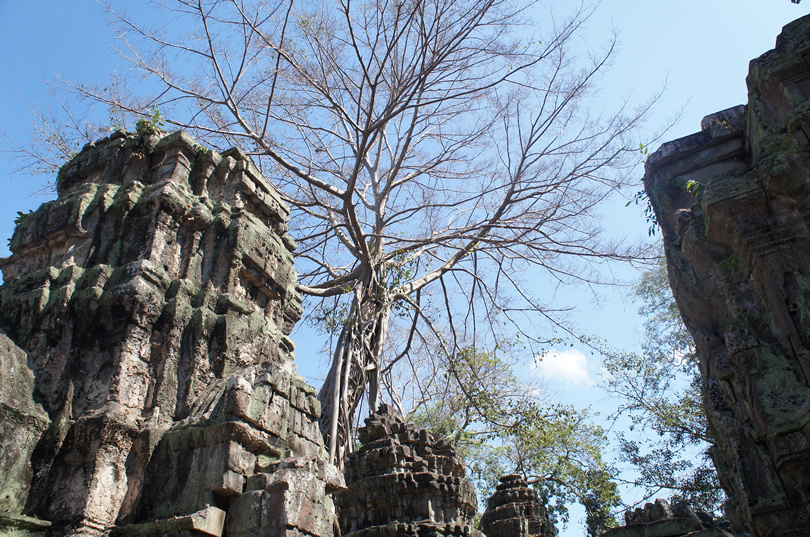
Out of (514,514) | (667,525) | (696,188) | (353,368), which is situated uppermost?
(696,188)

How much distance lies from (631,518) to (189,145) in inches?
269

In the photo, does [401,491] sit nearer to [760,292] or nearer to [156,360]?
[156,360]

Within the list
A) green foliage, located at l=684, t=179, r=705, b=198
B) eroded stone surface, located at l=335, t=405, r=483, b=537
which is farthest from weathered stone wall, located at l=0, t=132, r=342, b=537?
green foliage, located at l=684, t=179, r=705, b=198

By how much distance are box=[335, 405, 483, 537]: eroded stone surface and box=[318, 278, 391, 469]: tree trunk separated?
349 mm

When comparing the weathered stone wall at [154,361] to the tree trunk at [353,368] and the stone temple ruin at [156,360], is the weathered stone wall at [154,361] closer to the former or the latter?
the stone temple ruin at [156,360]

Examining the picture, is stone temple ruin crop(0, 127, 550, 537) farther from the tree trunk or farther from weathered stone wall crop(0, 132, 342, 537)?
the tree trunk

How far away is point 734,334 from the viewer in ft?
18.2

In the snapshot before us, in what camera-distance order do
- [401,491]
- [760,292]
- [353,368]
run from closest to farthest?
1. [760,292]
2. [401,491]
3. [353,368]

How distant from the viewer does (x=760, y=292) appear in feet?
18.3

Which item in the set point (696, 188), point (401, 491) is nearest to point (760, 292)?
point (696, 188)

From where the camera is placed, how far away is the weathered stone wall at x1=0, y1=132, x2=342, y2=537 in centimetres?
298

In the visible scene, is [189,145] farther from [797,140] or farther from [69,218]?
[797,140]

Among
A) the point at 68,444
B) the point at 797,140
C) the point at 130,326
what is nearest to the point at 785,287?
the point at 797,140

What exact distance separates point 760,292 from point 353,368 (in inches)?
208
